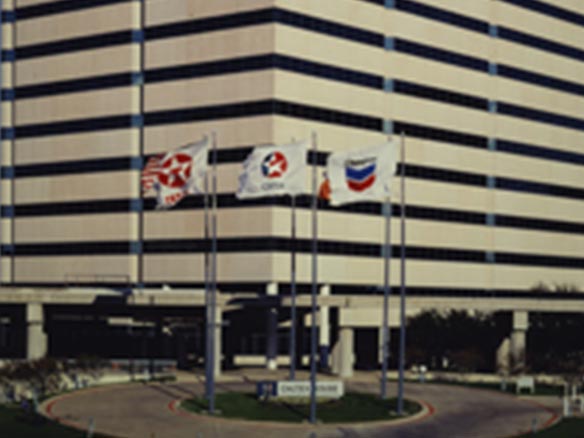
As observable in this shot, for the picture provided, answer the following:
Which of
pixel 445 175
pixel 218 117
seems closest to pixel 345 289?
pixel 445 175

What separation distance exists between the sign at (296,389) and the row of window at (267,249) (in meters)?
26.3

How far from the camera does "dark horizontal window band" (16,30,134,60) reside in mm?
90312

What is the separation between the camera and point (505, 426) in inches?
1813

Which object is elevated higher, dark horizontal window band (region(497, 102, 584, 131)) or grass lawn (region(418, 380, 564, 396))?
dark horizontal window band (region(497, 102, 584, 131))

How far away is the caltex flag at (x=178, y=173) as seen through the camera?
155ft

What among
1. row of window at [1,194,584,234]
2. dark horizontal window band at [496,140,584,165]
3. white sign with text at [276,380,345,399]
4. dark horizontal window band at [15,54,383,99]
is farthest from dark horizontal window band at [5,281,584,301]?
white sign with text at [276,380,345,399]

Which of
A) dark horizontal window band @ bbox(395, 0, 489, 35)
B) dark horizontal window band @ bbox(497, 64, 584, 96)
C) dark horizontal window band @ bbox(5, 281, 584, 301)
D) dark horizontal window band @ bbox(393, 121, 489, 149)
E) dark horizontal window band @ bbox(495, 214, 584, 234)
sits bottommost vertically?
dark horizontal window band @ bbox(5, 281, 584, 301)

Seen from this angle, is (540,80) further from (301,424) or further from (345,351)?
(301,424)

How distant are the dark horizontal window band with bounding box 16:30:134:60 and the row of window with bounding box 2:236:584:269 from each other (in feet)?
61.2

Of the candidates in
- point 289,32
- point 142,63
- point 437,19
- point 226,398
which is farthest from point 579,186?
point 226,398

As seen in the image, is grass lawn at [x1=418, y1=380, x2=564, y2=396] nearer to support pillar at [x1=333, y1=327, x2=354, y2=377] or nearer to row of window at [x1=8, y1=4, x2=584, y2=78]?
support pillar at [x1=333, y1=327, x2=354, y2=377]

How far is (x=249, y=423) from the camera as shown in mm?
44875

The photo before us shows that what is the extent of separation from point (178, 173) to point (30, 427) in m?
13.9

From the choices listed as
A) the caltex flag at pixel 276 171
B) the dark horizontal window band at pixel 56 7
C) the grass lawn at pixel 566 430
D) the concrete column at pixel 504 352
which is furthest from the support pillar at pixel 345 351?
the dark horizontal window band at pixel 56 7
